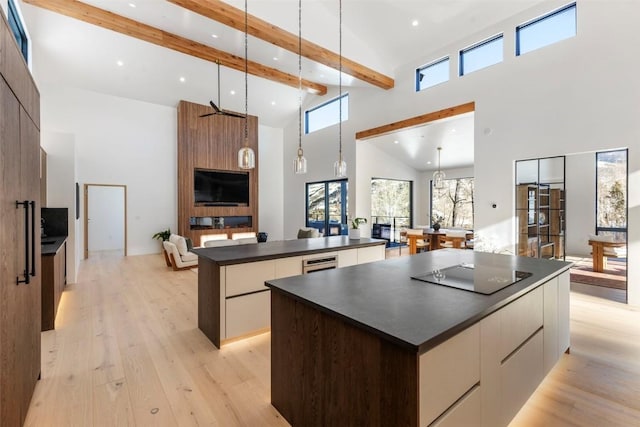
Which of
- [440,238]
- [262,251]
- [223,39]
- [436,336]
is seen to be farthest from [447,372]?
[223,39]

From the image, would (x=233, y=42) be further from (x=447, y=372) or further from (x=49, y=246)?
(x=447, y=372)

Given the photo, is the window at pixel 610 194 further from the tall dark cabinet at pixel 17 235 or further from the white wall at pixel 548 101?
the tall dark cabinet at pixel 17 235

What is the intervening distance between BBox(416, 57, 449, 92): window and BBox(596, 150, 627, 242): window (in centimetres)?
423

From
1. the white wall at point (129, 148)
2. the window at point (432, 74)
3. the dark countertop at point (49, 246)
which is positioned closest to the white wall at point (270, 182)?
the white wall at point (129, 148)

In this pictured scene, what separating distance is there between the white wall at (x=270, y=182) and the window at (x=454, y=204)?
5.28m

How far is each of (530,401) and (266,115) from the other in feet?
31.8

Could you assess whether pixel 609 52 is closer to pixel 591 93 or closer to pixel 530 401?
pixel 591 93

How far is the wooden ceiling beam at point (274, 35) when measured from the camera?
13.8ft

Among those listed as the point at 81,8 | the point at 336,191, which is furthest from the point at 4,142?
the point at 336,191

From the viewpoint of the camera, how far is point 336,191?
29.8 ft

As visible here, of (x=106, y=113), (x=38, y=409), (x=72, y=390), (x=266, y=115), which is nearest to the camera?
(x=38, y=409)

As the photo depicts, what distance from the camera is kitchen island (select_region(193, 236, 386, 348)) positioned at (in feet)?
9.23

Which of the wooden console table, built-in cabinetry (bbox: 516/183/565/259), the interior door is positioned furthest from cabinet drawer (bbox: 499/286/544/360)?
the interior door

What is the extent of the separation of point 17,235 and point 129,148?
769 centimetres
